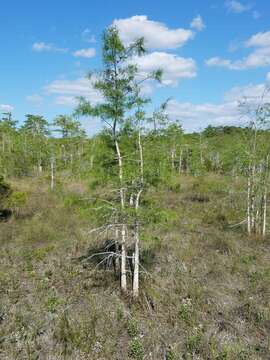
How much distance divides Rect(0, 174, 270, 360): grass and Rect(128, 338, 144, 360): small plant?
20 mm

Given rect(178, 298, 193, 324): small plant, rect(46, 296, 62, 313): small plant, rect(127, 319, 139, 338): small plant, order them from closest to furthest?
rect(127, 319, 139, 338): small plant < rect(178, 298, 193, 324): small plant < rect(46, 296, 62, 313): small plant

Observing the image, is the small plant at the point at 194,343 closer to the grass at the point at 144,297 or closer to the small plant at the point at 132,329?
the grass at the point at 144,297

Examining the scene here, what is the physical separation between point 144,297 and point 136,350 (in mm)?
2225

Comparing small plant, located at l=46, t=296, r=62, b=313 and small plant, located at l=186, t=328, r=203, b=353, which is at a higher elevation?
small plant, located at l=46, t=296, r=62, b=313

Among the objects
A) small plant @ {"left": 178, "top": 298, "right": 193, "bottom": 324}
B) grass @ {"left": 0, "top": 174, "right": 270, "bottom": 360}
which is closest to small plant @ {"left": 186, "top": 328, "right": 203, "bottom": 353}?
grass @ {"left": 0, "top": 174, "right": 270, "bottom": 360}

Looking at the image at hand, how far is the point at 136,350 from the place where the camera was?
6.79m

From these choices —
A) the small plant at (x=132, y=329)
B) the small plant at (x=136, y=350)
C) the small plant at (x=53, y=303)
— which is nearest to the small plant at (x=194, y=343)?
the small plant at (x=136, y=350)

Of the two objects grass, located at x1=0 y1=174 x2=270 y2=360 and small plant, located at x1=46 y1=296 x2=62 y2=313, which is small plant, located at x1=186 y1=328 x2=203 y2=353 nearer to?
grass, located at x1=0 y1=174 x2=270 y2=360

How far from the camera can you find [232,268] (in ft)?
36.3

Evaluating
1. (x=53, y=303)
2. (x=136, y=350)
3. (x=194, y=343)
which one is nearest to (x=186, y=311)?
(x=194, y=343)

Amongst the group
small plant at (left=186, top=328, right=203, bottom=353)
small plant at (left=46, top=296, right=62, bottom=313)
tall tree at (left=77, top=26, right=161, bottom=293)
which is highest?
tall tree at (left=77, top=26, right=161, bottom=293)

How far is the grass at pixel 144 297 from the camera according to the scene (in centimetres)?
706

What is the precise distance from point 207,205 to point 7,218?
12.7m

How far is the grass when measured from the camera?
7062 millimetres
